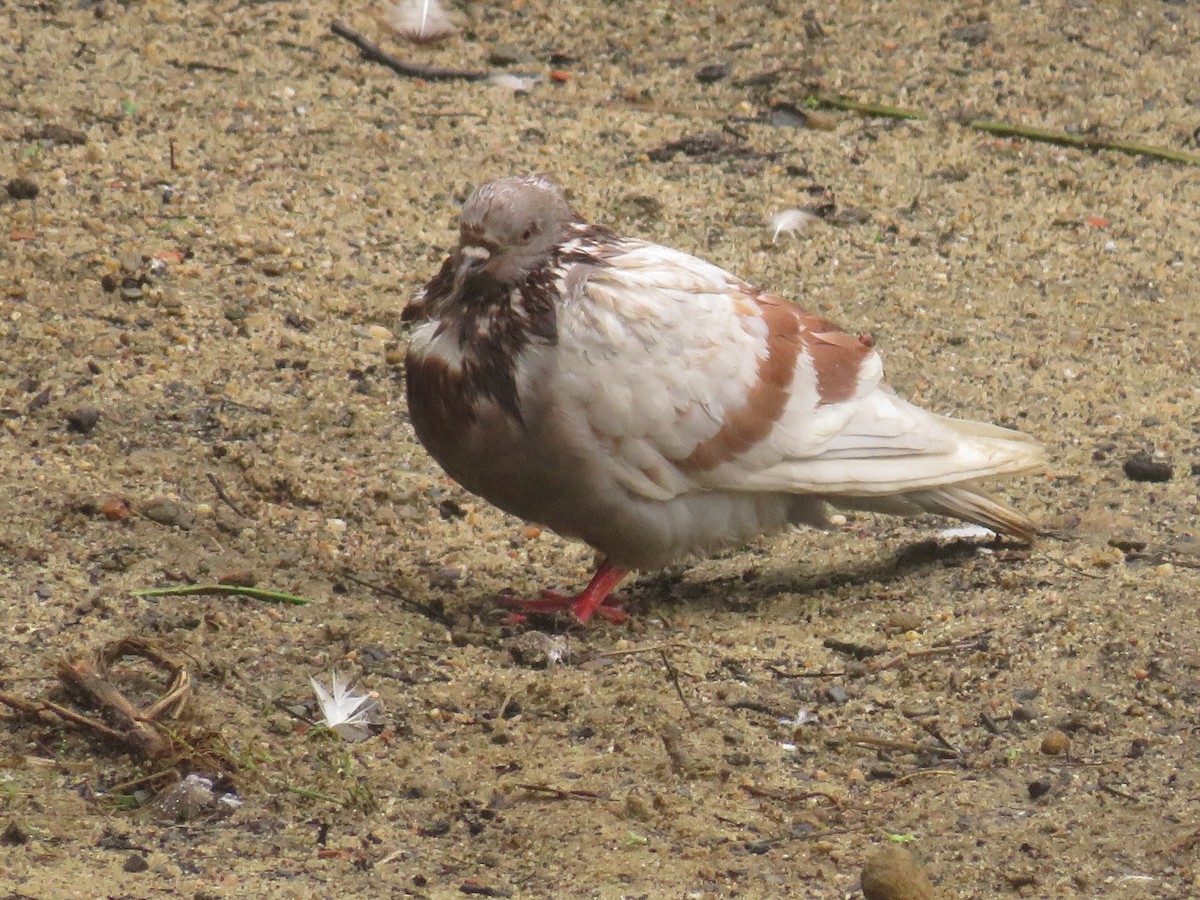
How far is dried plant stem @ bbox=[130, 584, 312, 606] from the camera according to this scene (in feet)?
11.2

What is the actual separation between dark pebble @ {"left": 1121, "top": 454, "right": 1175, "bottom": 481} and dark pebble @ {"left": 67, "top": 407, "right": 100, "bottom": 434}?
275 cm

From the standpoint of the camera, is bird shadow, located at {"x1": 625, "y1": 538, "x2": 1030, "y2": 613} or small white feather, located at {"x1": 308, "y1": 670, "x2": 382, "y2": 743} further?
bird shadow, located at {"x1": 625, "y1": 538, "x2": 1030, "y2": 613}

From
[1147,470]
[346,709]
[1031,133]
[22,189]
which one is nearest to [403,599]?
[346,709]

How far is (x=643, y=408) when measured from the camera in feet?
11.7

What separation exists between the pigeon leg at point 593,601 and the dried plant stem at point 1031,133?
120 inches

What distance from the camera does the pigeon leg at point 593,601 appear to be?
3.82 metres

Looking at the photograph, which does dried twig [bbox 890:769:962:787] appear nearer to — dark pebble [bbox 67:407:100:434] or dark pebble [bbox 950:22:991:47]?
dark pebble [bbox 67:407:100:434]

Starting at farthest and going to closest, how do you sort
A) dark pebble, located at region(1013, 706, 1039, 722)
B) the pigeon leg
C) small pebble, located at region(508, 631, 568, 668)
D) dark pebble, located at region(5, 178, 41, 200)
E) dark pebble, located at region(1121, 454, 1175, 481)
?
dark pebble, located at region(5, 178, 41, 200), dark pebble, located at region(1121, 454, 1175, 481), the pigeon leg, small pebble, located at region(508, 631, 568, 668), dark pebble, located at region(1013, 706, 1039, 722)

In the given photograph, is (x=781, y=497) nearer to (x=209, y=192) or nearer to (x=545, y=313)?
(x=545, y=313)

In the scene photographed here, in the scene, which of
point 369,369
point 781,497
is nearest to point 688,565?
point 781,497

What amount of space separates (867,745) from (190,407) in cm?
211

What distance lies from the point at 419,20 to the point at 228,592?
3.73m

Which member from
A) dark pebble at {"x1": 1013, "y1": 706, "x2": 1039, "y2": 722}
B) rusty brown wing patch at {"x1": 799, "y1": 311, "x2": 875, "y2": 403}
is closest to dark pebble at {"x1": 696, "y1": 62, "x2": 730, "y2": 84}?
rusty brown wing patch at {"x1": 799, "y1": 311, "x2": 875, "y2": 403}

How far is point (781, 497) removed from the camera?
3.92 metres
